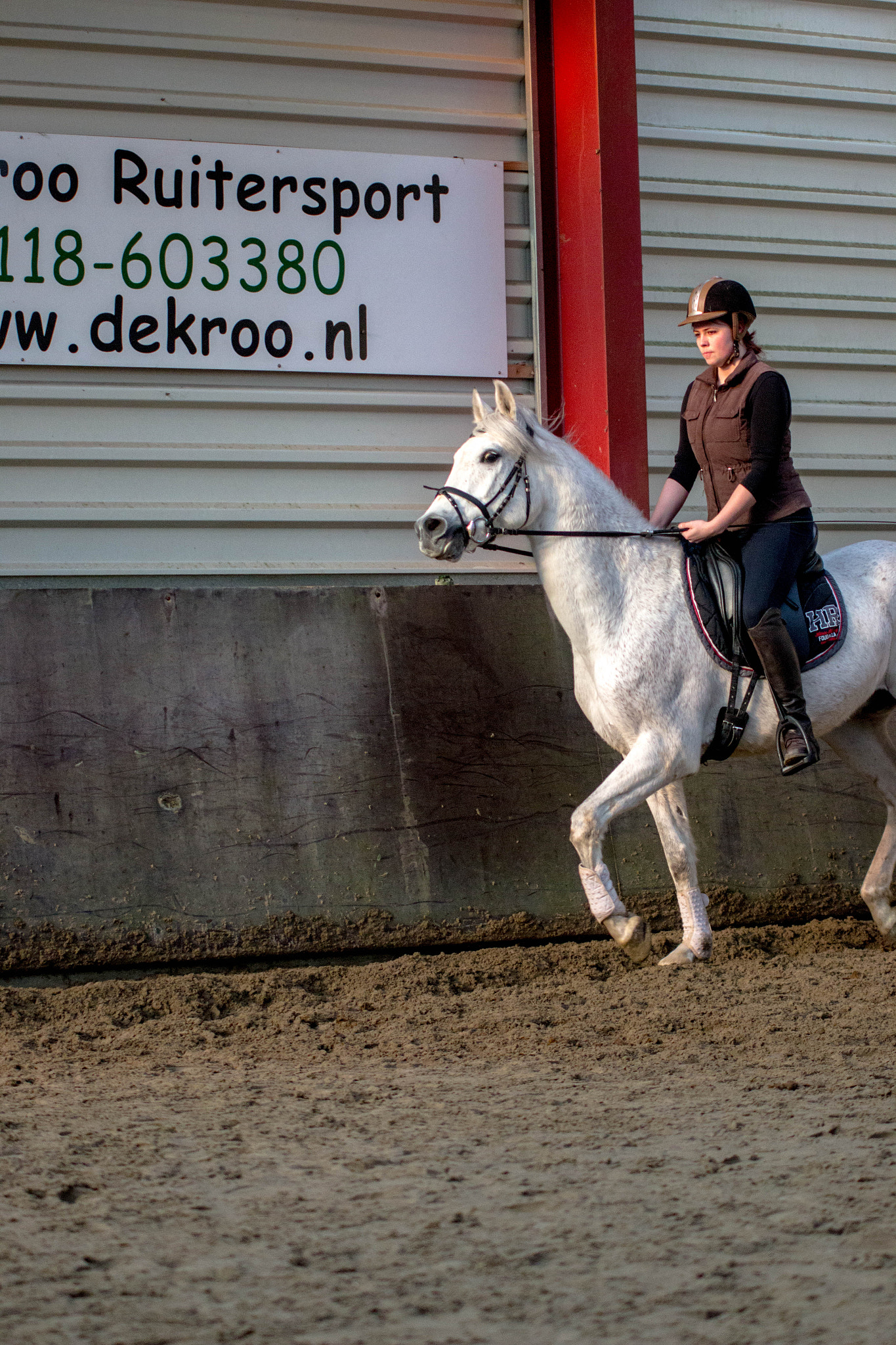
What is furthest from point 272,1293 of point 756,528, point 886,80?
point 886,80

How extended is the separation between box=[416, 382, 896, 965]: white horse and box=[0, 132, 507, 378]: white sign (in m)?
1.90

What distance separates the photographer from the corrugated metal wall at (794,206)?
7.39 m

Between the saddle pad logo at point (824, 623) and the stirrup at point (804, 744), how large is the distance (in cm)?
44

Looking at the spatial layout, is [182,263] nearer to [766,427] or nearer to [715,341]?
[715,341]

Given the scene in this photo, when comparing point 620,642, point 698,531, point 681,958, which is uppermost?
point 698,531

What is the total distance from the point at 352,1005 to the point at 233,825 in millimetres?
1186

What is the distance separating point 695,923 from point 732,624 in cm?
132

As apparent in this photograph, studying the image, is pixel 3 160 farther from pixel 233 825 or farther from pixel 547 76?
pixel 233 825

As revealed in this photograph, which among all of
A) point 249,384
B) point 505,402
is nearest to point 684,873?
point 505,402

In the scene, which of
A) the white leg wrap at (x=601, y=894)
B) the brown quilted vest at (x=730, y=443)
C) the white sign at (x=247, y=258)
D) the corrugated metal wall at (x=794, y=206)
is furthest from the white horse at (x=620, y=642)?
the corrugated metal wall at (x=794, y=206)

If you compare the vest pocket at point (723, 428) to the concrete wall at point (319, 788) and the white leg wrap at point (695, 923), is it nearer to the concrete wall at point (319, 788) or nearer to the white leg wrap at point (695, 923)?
the concrete wall at point (319, 788)

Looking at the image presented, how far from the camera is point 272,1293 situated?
2.13 metres

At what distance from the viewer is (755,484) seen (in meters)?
5.13

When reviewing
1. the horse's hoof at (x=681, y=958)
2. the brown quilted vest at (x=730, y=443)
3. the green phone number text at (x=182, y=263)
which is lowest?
the horse's hoof at (x=681, y=958)
